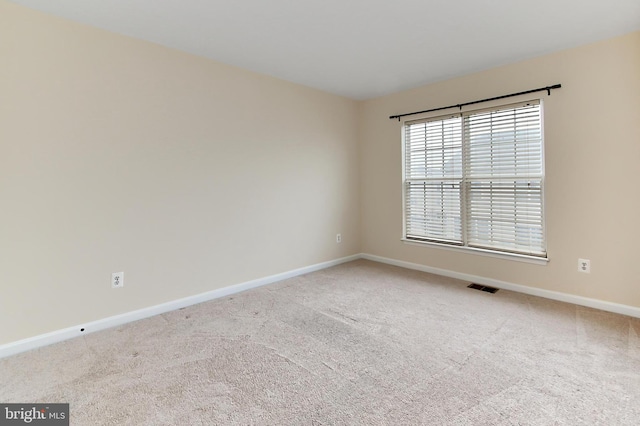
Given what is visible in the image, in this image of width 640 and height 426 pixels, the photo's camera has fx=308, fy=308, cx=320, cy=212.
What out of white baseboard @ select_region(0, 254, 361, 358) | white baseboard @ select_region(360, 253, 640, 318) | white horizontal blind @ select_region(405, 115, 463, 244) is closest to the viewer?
white baseboard @ select_region(0, 254, 361, 358)

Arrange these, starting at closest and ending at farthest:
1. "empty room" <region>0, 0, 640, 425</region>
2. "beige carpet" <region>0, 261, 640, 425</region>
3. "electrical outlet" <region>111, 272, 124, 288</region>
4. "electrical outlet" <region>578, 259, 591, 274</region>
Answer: "beige carpet" <region>0, 261, 640, 425</region> → "empty room" <region>0, 0, 640, 425</region> → "electrical outlet" <region>111, 272, 124, 288</region> → "electrical outlet" <region>578, 259, 591, 274</region>

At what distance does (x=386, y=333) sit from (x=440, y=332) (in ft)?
1.37

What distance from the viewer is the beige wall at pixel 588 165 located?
8.57ft

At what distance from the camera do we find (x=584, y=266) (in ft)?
9.39

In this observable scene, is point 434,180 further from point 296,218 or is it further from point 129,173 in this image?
point 129,173

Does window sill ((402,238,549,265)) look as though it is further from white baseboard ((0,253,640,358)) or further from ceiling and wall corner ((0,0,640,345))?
white baseboard ((0,253,640,358))

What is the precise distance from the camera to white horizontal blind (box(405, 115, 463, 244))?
3.75 metres

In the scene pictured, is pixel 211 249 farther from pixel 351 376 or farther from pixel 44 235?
pixel 351 376

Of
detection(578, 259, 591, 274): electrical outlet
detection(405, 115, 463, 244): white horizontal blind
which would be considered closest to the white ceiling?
detection(405, 115, 463, 244): white horizontal blind

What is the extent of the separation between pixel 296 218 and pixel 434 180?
1830 millimetres

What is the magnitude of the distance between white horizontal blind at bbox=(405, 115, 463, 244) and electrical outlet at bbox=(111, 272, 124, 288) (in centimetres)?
334

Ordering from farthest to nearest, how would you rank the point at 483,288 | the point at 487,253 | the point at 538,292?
the point at 487,253
the point at 483,288
the point at 538,292

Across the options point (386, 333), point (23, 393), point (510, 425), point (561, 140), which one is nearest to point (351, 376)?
point (386, 333)

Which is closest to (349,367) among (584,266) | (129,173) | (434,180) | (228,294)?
(228,294)
